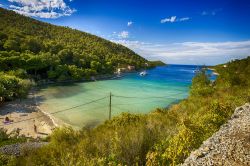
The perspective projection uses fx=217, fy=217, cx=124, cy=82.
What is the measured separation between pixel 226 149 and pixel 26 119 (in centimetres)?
2075

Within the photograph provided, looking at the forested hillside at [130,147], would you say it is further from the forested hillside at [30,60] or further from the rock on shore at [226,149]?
the forested hillside at [30,60]

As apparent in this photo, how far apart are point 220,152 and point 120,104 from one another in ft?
86.2

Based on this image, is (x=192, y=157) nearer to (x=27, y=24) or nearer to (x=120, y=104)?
(x=120, y=104)

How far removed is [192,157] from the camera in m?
8.15

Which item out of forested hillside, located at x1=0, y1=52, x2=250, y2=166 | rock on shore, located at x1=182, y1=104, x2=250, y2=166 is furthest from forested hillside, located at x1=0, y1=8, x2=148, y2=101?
rock on shore, located at x1=182, y1=104, x2=250, y2=166

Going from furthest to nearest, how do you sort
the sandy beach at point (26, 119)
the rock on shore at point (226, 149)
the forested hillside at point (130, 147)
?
the sandy beach at point (26, 119), the rock on shore at point (226, 149), the forested hillside at point (130, 147)

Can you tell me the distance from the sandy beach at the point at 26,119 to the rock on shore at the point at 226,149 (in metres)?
14.4

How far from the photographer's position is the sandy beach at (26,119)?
1992cm

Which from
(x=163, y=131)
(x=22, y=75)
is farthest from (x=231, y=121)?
(x=22, y=75)

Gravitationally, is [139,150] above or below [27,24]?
below

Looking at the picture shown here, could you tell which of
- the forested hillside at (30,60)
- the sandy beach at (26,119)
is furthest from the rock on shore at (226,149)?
the forested hillside at (30,60)

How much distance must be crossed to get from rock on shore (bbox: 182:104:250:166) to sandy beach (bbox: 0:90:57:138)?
47.2 feet

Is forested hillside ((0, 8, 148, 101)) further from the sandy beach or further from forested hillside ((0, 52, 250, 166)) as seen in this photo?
forested hillside ((0, 52, 250, 166))

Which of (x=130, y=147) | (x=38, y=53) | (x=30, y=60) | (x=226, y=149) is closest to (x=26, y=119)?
(x=130, y=147)
